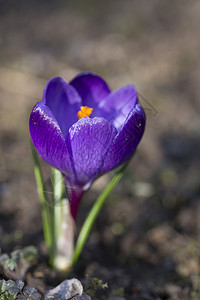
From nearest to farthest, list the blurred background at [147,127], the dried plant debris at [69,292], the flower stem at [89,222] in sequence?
the dried plant debris at [69,292], the flower stem at [89,222], the blurred background at [147,127]

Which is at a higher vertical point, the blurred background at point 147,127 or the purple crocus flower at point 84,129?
the purple crocus flower at point 84,129

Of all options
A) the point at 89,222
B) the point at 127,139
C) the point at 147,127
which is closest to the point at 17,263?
the point at 89,222

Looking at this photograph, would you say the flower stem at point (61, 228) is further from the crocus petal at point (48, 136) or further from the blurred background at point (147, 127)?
the crocus petal at point (48, 136)

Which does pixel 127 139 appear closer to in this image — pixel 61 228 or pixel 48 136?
pixel 48 136

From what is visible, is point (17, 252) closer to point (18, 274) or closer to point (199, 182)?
point (18, 274)

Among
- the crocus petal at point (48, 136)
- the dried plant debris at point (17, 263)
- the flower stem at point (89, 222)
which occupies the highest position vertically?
the crocus petal at point (48, 136)

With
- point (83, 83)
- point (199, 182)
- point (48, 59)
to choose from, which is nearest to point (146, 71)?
point (48, 59)

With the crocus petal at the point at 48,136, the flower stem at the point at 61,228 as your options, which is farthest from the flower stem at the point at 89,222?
the crocus petal at the point at 48,136
